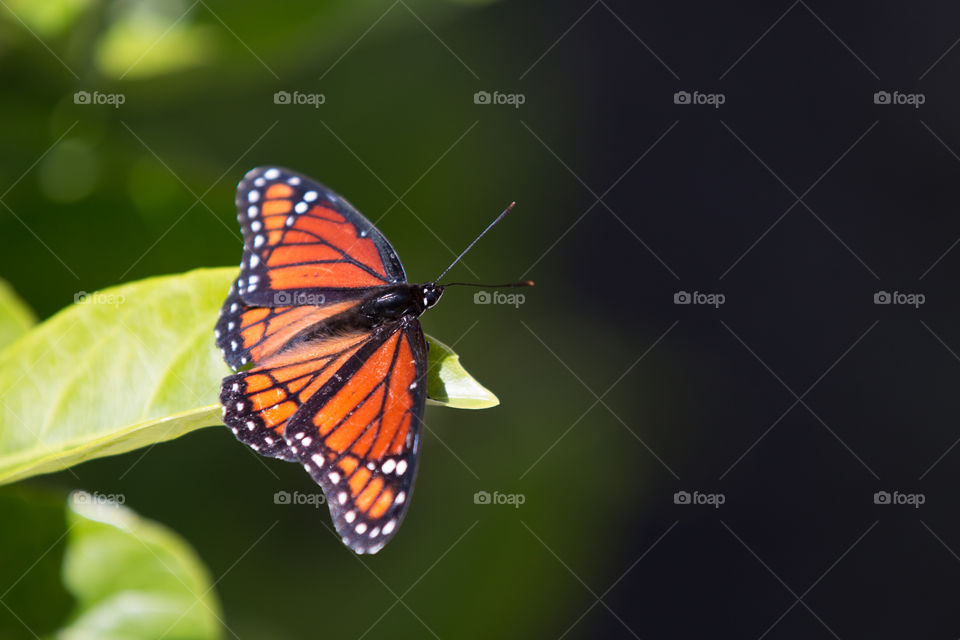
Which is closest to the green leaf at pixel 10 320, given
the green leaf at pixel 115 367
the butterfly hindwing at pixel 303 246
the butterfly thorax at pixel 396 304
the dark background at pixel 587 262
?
the green leaf at pixel 115 367

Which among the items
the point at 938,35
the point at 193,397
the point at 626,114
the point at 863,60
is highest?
the point at 938,35

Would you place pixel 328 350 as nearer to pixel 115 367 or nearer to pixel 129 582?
pixel 115 367

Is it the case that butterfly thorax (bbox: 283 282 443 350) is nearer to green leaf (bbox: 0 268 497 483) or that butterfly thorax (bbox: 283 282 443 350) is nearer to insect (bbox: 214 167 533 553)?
insect (bbox: 214 167 533 553)

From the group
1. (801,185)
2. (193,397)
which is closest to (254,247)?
(193,397)

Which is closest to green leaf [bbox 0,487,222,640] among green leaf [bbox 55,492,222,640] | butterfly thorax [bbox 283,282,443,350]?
green leaf [bbox 55,492,222,640]

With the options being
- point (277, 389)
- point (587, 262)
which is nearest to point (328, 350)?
point (277, 389)

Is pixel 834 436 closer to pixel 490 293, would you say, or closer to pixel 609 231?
pixel 609 231

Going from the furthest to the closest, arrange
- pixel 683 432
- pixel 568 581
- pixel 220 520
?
1. pixel 683 432
2. pixel 568 581
3. pixel 220 520

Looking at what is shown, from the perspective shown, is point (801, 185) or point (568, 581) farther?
point (801, 185)

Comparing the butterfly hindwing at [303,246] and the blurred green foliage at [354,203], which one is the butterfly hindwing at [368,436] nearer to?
the butterfly hindwing at [303,246]
